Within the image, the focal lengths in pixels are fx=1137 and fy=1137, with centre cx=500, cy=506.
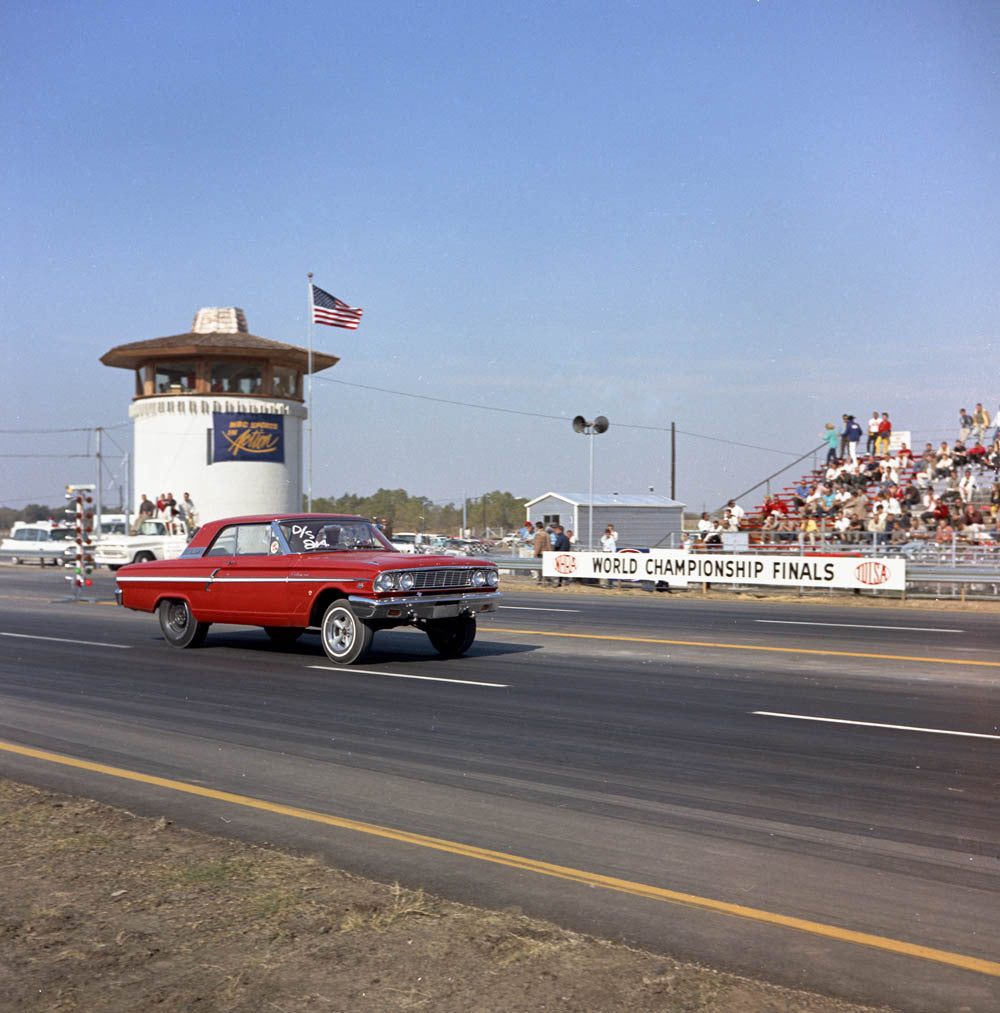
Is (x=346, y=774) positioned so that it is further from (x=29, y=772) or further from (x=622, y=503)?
(x=622, y=503)

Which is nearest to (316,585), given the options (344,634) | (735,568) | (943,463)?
(344,634)

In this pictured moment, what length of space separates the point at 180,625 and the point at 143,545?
24.2m

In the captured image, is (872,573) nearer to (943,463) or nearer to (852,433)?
(943,463)

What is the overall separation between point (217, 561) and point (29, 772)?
6.94 meters

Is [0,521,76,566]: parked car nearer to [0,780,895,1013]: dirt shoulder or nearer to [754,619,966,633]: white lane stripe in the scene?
[754,619,966,633]: white lane stripe

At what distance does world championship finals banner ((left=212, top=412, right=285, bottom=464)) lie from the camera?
5041 centimetres

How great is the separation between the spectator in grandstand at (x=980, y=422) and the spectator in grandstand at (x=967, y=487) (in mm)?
2343

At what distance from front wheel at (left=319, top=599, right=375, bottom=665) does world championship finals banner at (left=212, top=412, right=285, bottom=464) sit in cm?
3823

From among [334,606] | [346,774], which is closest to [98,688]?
[334,606]

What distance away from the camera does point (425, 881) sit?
5277 millimetres

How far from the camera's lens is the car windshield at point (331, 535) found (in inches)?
558

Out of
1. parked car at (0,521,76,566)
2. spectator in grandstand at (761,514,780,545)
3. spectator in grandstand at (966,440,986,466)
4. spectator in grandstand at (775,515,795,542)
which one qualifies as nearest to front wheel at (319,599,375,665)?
spectator in grandstand at (761,514,780,545)

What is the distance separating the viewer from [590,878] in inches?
209

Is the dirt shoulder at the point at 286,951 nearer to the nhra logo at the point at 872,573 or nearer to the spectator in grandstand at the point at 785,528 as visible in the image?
the nhra logo at the point at 872,573
